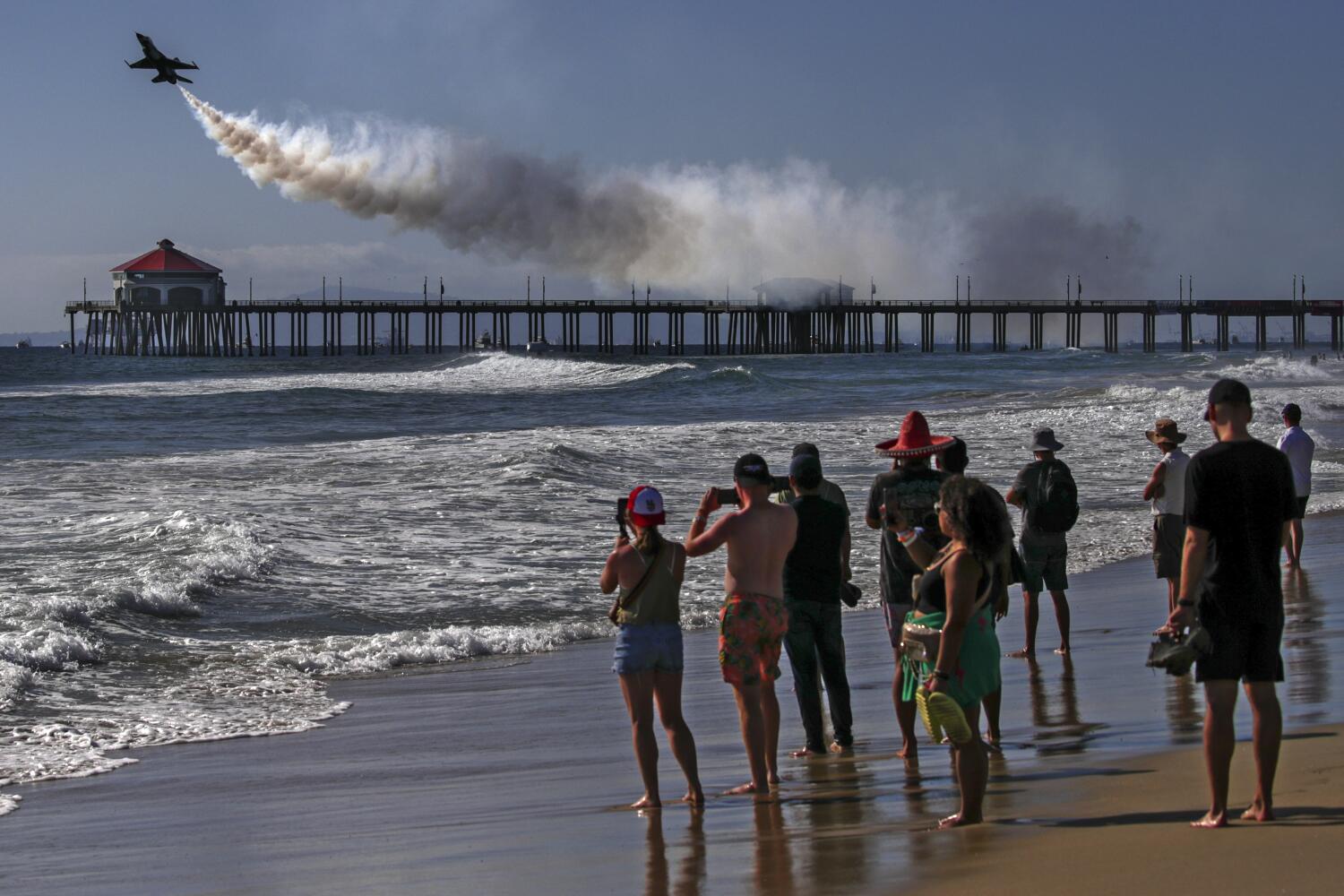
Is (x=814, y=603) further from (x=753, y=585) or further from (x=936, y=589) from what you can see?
(x=936, y=589)

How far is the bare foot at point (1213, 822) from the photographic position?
507cm

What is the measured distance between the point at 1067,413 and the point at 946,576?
113 feet

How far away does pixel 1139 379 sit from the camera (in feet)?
208

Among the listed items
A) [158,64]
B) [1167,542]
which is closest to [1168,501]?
[1167,542]

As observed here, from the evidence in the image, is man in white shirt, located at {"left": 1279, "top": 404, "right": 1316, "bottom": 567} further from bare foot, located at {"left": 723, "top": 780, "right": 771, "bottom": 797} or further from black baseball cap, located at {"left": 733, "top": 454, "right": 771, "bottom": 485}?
bare foot, located at {"left": 723, "top": 780, "right": 771, "bottom": 797}

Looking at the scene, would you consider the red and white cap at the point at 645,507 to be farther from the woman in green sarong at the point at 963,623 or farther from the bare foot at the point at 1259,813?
the bare foot at the point at 1259,813

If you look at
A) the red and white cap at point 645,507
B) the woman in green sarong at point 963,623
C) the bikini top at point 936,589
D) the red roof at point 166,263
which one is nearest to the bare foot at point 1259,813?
the woman in green sarong at point 963,623

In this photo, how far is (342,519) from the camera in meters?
17.8

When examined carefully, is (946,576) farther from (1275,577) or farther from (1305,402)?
(1305,402)

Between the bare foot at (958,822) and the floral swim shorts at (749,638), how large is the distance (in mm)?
1117

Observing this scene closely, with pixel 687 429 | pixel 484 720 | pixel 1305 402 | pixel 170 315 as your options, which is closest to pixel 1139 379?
pixel 1305 402

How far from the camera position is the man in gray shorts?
9.27 m

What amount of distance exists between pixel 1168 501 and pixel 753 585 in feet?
14.0

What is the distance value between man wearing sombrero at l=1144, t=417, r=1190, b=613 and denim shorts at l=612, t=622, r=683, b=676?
4471mm
